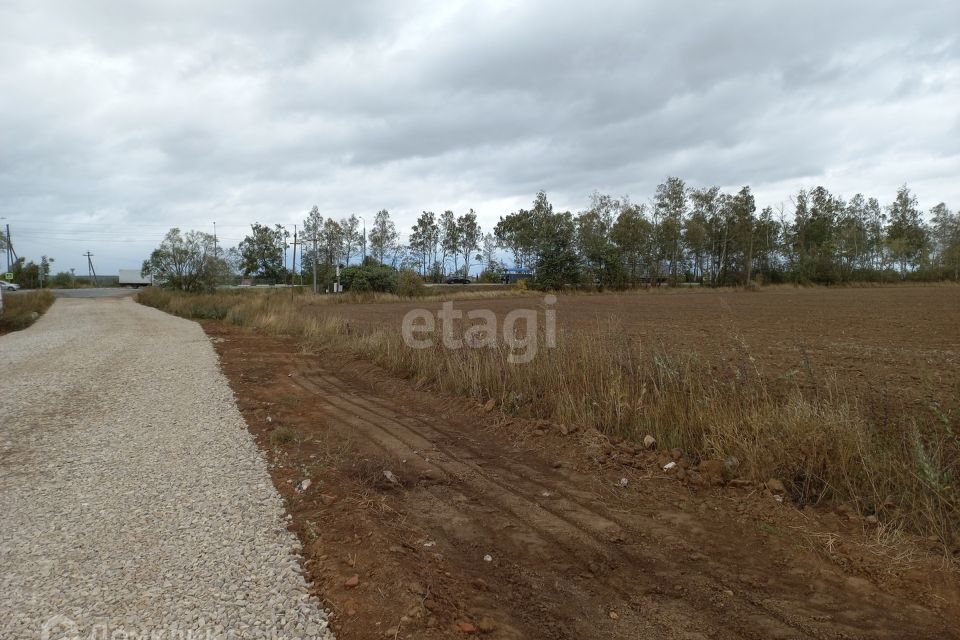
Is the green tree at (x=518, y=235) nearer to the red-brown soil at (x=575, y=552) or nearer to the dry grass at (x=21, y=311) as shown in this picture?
the dry grass at (x=21, y=311)

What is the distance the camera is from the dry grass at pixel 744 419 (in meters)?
3.86

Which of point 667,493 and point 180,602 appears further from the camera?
point 667,493

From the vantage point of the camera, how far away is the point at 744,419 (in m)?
4.88

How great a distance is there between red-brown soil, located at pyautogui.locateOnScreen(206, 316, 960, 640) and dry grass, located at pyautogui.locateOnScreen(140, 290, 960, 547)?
35 cm

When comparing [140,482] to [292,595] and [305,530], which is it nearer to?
[305,530]

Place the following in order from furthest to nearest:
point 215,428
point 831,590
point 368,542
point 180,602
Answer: point 215,428
point 368,542
point 831,590
point 180,602

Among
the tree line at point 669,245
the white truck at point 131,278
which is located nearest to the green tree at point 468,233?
the tree line at point 669,245

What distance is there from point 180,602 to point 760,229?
84.8 meters

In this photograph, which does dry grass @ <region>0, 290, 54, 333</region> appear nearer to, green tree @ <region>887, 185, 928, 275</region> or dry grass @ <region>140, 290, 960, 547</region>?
dry grass @ <region>140, 290, 960, 547</region>

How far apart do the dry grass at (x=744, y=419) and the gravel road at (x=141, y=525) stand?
11.6ft

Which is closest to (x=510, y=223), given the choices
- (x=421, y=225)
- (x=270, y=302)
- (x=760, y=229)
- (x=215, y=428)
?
(x=421, y=225)

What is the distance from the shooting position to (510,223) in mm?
82312

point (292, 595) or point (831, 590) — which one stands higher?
point (292, 595)

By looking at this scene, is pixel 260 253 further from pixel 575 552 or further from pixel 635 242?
pixel 575 552
